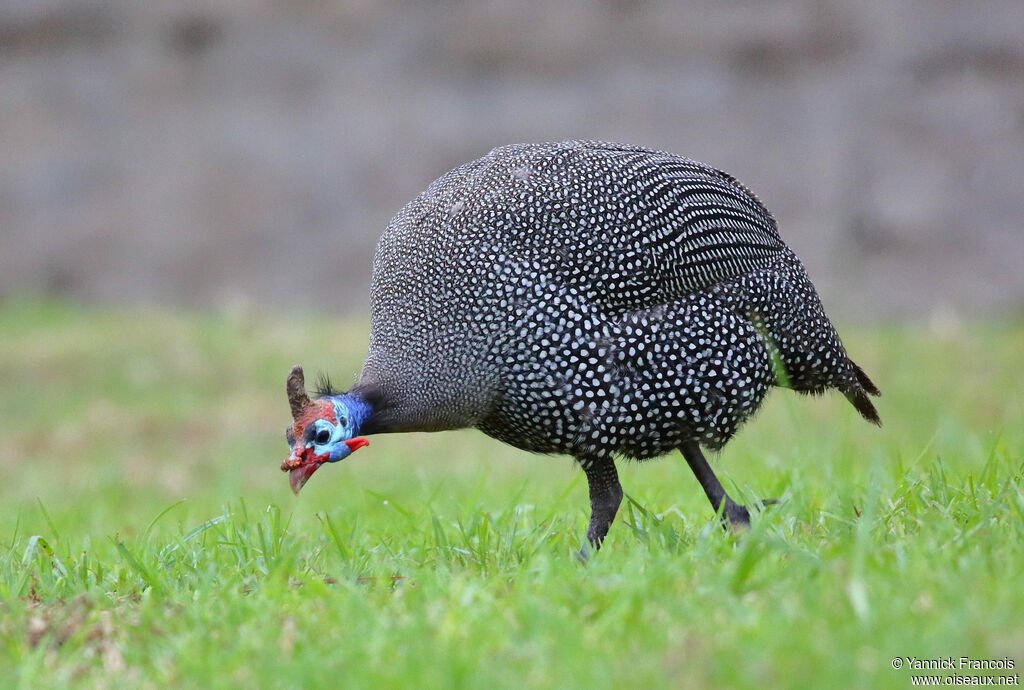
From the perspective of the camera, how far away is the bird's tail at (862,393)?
402cm

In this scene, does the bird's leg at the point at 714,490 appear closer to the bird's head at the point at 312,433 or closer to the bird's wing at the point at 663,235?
the bird's wing at the point at 663,235

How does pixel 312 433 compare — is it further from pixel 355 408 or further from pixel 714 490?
pixel 714 490

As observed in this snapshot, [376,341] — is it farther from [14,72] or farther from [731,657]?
[14,72]

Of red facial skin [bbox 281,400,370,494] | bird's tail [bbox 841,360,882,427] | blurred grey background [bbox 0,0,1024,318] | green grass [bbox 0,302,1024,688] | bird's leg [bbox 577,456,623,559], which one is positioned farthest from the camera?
blurred grey background [bbox 0,0,1024,318]

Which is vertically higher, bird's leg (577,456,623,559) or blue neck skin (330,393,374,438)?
blue neck skin (330,393,374,438)

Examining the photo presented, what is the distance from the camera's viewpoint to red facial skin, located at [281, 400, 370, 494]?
339cm

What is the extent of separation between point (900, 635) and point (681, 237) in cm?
170

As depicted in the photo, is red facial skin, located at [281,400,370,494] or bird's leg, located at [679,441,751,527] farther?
bird's leg, located at [679,441,751,527]

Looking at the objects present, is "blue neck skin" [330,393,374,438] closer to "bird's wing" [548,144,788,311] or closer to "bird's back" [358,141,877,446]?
"bird's back" [358,141,877,446]

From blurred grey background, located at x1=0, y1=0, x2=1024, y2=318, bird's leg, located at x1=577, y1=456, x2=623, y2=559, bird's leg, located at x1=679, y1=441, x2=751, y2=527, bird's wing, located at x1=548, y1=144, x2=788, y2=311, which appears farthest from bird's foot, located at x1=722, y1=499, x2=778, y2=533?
blurred grey background, located at x1=0, y1=0, x2=1024, y2=318

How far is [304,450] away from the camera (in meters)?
3.41

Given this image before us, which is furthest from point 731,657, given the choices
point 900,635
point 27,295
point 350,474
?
point 27,295

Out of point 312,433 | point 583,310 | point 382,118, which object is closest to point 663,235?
point 583,310

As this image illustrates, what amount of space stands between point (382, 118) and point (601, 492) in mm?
8354
